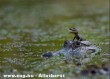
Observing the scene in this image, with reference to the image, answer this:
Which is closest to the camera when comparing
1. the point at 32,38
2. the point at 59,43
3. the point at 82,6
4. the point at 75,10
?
the point at 59,43

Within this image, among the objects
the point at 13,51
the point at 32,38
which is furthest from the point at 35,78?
the point at 32,38

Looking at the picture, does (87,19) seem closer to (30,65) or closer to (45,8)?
(45,8)

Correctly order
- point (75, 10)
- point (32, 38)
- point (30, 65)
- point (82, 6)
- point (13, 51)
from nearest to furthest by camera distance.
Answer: point (30, 65), point (13, 51), point (32, 38), point (75, 10), point (82, 6)

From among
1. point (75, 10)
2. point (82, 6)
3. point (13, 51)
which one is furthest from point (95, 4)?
point (13, 51)

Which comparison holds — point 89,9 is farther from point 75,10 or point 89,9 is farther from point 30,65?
point 30,65

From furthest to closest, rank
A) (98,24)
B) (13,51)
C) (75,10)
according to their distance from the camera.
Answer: (75,10), (98,24), (13,51)

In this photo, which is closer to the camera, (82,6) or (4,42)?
(4,42)
